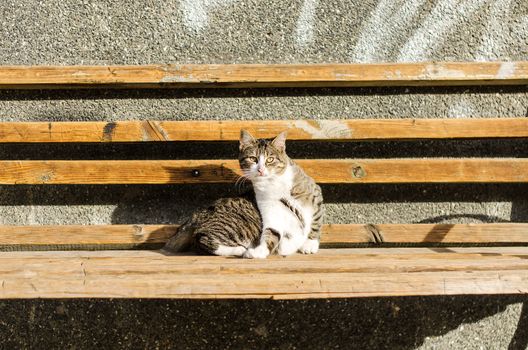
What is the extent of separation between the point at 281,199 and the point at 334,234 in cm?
37

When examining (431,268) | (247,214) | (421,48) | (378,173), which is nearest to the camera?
(431,268)

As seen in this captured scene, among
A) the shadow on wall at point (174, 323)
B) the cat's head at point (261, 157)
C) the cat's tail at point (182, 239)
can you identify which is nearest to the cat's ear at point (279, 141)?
the cat's head at point (261, 157)

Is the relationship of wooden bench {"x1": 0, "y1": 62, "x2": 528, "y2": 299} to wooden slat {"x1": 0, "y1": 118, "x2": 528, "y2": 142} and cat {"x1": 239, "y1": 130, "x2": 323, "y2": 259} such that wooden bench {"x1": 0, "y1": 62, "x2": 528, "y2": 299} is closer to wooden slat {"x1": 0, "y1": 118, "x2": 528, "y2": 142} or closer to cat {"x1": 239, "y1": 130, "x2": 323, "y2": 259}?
wooden slat {"x1": 0, "y1": 118, "x2": 528, "y2": 142}

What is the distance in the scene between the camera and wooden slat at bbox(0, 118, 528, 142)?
6.38 feet

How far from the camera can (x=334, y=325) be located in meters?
2.02

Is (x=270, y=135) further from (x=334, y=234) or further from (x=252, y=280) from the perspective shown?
(x=252, y=280)

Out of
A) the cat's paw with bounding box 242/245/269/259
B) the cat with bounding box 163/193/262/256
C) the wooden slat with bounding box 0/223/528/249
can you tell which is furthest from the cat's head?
the wooden slat with bounding box 0/223/528/249

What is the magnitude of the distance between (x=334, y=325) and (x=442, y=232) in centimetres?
65

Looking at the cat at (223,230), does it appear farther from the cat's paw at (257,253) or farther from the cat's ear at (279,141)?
the cat's ear at (279,141)

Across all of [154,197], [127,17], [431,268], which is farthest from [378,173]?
[127,17]

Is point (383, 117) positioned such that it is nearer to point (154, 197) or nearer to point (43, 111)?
point (154, 197)

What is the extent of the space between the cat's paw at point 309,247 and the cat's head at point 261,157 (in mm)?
299

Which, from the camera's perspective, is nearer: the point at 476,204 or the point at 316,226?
the point at 316,226

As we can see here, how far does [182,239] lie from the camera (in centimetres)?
178
